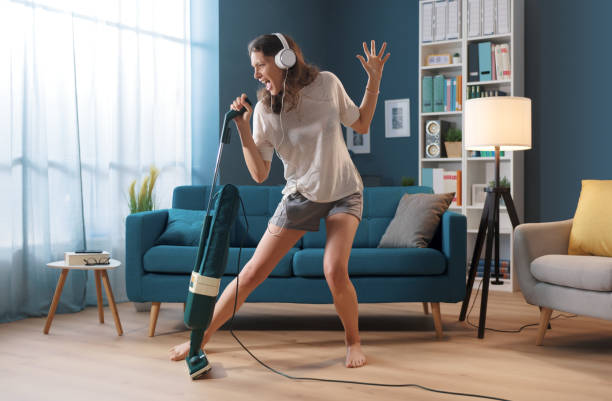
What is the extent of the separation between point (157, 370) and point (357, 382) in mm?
809

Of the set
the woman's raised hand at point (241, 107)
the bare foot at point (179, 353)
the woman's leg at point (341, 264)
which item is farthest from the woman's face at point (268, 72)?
the bare foot at point (179, 353)

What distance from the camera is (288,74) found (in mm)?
2443

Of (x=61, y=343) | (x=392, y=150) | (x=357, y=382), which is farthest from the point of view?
(x=392, y=150)

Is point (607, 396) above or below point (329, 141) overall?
below

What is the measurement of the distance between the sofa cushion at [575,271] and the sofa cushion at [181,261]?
3.96 feet

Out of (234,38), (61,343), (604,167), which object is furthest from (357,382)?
(234,38)

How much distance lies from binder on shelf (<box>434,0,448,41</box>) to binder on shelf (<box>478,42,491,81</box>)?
13.3 inches

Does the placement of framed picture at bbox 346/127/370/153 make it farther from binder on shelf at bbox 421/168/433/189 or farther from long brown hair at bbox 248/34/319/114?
long brown hair at bbox 248/34/319/114

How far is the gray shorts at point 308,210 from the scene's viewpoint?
8.30 feet

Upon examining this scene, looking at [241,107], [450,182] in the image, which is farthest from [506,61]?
[241,107]

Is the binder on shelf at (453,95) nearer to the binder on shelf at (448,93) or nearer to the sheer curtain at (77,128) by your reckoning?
the binder on shelf at (448,93)

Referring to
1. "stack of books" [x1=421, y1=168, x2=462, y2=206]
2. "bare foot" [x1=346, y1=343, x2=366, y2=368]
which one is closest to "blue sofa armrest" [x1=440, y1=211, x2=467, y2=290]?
"bare foot" [x1=346, y1=343, x2=366, y2=368]

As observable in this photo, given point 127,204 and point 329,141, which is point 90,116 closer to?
point 127,204

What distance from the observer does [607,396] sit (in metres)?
2.21
